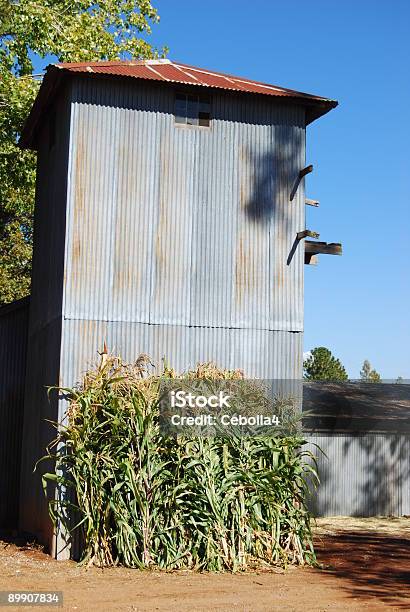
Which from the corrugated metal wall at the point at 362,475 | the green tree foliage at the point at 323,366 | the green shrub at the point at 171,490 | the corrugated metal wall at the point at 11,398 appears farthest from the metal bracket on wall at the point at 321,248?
the green tree foliage at the point at 323,366

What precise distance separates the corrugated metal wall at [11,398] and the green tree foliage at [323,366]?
4582 cm

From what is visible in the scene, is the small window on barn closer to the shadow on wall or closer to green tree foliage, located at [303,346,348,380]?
the shadow on wall

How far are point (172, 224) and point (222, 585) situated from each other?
5854mm

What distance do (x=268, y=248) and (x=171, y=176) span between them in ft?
6.43

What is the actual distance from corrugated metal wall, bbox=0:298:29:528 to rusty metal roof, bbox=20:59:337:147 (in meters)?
4.35

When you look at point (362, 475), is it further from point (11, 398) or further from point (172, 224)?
point (172, 224)

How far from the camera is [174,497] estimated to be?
1262 cm

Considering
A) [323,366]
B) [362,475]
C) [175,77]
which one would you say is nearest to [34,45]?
[175,77]

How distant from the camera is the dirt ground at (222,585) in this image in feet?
34.7

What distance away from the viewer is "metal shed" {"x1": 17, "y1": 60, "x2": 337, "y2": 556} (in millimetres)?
14555

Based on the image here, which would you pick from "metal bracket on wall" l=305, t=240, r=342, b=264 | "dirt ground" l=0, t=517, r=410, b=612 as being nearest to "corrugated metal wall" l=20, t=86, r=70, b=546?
"dirt ground" l=0, t=517, r=410, b=612

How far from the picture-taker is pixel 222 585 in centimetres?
1164

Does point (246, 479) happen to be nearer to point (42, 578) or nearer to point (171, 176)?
point (42, 578)

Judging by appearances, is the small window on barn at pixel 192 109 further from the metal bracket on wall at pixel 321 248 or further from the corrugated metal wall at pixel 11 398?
the corrugated metal wall at pixel 11 398
